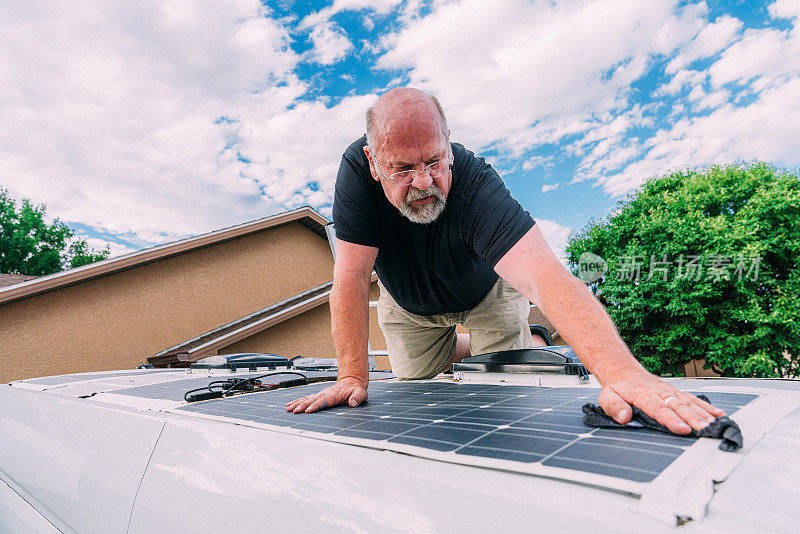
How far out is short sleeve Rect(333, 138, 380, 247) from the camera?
2.21 metres

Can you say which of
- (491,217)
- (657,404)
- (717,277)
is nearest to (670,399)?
(657,404)

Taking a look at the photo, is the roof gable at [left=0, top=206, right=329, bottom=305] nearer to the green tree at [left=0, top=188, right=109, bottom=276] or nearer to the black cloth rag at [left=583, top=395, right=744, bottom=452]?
the black cloth rag at [left=583, top=395, right=744, bottom=452]

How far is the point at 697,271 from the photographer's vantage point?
13.7m

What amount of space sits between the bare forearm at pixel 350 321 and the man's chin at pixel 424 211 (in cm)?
38

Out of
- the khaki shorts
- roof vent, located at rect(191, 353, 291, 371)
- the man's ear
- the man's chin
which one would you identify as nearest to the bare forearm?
the man's chin

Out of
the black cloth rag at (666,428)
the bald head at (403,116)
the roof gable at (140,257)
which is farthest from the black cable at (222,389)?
the roof gable at (140,257)

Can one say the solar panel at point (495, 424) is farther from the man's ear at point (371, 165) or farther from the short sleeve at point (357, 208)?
the man's ear at point (371, 165)

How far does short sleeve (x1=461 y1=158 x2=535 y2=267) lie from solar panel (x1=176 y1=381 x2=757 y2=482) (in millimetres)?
600

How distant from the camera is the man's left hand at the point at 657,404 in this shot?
2.59 feet

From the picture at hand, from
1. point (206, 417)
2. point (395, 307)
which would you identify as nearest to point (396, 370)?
point (395, 307)

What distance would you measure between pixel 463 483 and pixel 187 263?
32.3ft

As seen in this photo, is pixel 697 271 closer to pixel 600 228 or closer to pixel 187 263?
pixel 600 228

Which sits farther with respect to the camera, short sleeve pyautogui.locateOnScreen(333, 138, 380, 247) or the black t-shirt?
short sleeve pyautogui.locateOnScreen(333, 138, 380, 247)

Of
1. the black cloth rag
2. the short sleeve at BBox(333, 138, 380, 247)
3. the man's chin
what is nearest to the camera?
the black cloth rag
